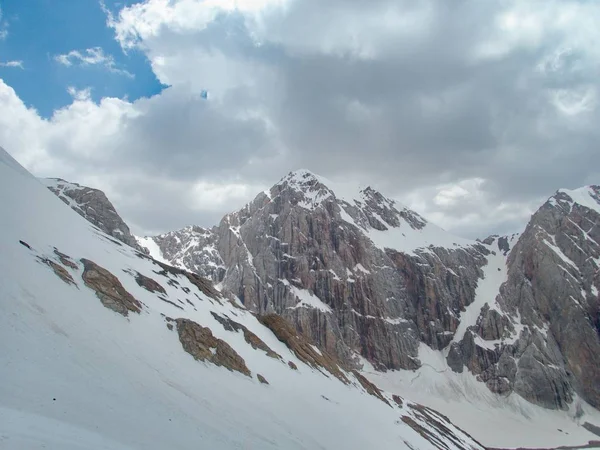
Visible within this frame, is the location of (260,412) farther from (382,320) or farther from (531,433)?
(382,320)

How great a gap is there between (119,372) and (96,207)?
145686mm

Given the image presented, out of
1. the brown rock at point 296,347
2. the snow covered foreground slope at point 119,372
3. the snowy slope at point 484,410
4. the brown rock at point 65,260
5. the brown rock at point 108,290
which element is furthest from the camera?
the snowy slope at point 484,410

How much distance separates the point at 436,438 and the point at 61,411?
70.7 meters

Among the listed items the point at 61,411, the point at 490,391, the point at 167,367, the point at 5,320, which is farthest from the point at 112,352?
the point at 490,391

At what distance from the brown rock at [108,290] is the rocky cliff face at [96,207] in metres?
117

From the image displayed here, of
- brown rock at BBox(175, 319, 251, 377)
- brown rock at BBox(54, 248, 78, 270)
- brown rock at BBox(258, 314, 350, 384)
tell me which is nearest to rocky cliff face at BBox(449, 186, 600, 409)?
brown rock at BBox(258, 314, 350, 384)

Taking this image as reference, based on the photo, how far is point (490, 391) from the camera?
17250 cm

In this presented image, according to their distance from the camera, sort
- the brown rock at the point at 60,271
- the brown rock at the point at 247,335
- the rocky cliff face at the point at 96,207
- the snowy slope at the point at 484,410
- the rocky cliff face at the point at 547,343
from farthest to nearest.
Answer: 1. the rocky cliff face at the point at 547,343
2. the rocky cliff face at the point at 96,207
3. the snowy slope at the point at 484,410
4. the brown rock at the point at 247,335
5. the brown rock at the point at 60,271

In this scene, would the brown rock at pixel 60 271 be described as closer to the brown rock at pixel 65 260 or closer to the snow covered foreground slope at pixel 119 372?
the snow covered foreground slope at pixel 119 372

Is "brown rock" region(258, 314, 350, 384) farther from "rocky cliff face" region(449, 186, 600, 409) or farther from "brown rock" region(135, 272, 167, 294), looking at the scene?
"rocky cliff face" region(449, 186, 600, 409)

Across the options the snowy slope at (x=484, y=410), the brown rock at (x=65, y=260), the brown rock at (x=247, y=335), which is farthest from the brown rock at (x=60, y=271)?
the snowy slope at (x=484, y=410)

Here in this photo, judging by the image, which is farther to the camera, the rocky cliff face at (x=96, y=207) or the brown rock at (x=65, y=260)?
the rocky cliff face at (x=96, y=207)

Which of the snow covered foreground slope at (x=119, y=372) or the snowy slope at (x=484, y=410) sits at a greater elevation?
the snowy slope at (x=484, y=410)

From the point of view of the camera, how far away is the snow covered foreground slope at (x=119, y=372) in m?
20.4
